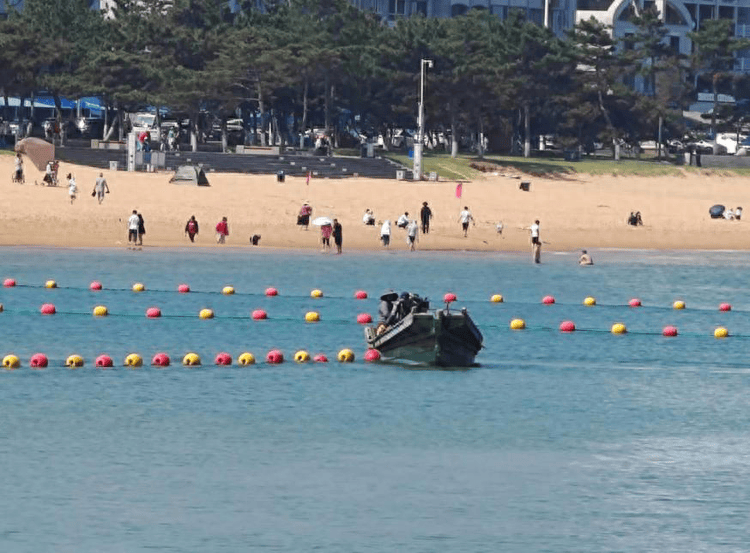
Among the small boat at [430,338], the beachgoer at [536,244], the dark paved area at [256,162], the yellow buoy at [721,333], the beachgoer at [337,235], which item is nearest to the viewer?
the small boat at [430,338]

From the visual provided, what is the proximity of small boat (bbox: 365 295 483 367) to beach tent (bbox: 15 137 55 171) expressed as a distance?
49.8 metres

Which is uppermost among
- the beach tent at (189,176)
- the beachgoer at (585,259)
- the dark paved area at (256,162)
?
the dark paved area at (256,162)

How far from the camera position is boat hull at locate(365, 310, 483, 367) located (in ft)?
141

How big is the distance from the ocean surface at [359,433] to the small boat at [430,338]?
22.0 inches

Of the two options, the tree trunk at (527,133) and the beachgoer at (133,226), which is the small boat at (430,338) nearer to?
the beachgoer at (133,226)

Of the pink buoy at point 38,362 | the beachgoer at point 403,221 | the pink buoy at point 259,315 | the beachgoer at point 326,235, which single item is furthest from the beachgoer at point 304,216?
the pink buoy at point 38,362

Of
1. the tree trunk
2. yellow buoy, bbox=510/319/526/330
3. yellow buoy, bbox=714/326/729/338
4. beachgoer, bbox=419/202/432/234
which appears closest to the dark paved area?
beachgoer, bbox=419/202/432/234

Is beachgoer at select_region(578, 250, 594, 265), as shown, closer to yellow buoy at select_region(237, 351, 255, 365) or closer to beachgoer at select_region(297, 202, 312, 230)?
beachgoer at select_region(297, 202, 312, 230)

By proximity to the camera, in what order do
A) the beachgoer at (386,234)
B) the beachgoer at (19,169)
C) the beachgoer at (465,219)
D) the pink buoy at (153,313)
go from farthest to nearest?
the beachgoer at (19,169)
the beachgoer at (465,219)
the beachgoer at (386,234)
the pink buoy at (153,313)

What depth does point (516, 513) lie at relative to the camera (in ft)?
97.5

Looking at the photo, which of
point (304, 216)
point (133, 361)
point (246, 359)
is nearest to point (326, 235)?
point (304, 216)

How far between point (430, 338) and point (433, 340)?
16 cm

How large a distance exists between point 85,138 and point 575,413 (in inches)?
3197

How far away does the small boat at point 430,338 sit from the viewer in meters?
42.8
